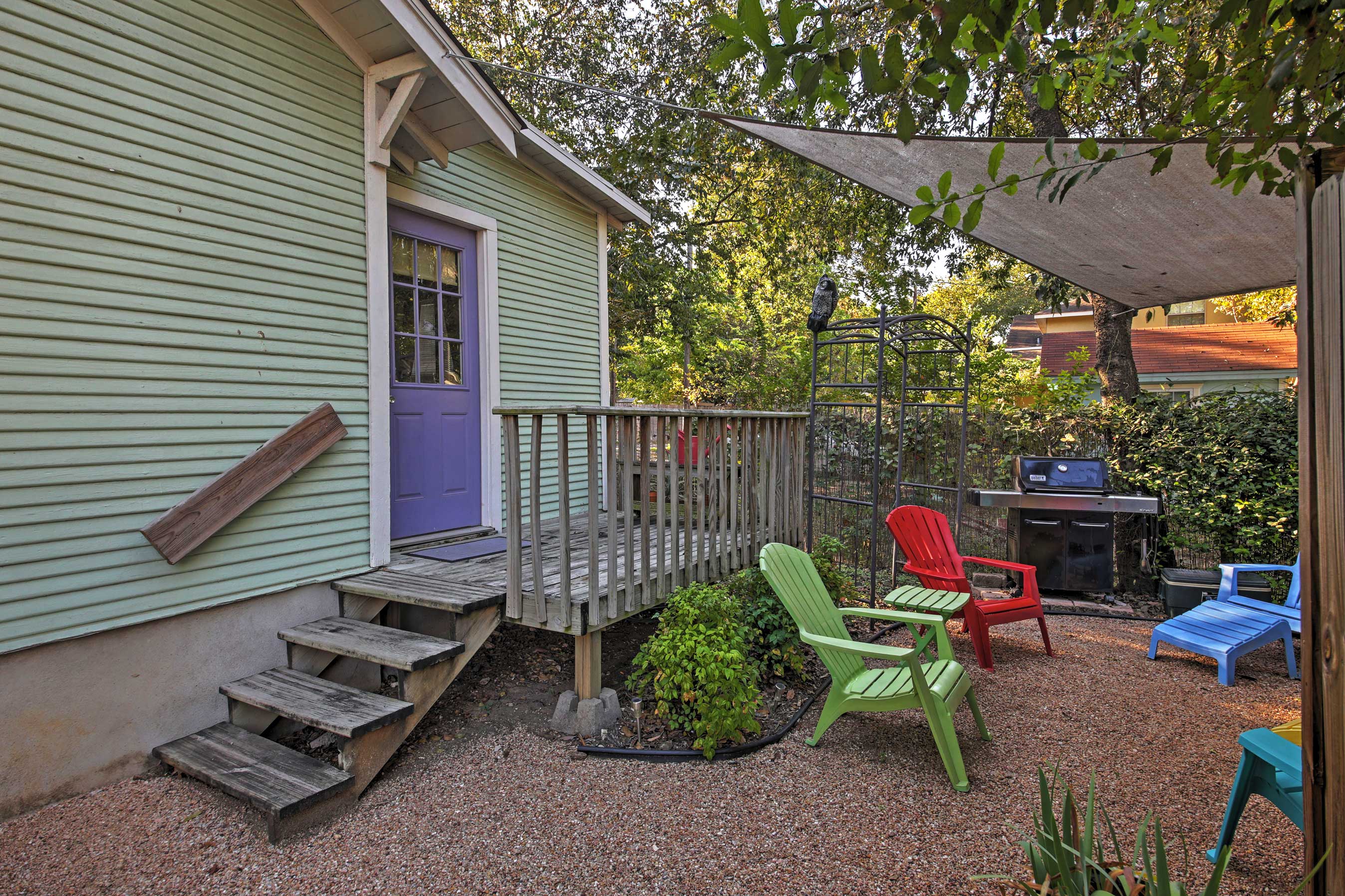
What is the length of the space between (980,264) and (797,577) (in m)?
7.08

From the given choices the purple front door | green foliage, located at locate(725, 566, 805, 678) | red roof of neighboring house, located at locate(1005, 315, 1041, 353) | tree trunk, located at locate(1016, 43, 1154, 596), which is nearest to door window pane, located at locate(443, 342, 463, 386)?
the purple front door

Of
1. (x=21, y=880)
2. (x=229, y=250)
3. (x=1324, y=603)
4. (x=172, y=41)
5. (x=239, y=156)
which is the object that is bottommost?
(x=21, y=880)

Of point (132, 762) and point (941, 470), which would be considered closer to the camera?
point (132, 762)

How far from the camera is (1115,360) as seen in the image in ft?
21.0

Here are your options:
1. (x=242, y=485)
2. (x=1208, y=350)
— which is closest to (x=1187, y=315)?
(x=1208, y=350)

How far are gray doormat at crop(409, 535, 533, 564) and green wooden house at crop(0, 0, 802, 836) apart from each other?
44 mm

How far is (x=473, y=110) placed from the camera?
372 centimetres

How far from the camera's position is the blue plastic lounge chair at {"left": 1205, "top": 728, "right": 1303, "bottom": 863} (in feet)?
6.12

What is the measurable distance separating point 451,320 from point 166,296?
1.68m

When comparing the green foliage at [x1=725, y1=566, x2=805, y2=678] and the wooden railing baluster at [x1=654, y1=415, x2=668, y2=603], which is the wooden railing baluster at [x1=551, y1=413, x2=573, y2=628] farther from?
the green foliage at [x1=725, y1=566, x2=805, y2=678]

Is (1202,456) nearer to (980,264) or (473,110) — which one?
(980,264)

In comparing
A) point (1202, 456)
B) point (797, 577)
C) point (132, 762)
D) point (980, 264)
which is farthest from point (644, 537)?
point (980, 264)

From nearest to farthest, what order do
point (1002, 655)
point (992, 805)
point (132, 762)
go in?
point (992, 805) < point (132, 762) < point (1002, 655)

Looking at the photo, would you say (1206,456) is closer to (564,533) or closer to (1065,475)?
(1065,475)
